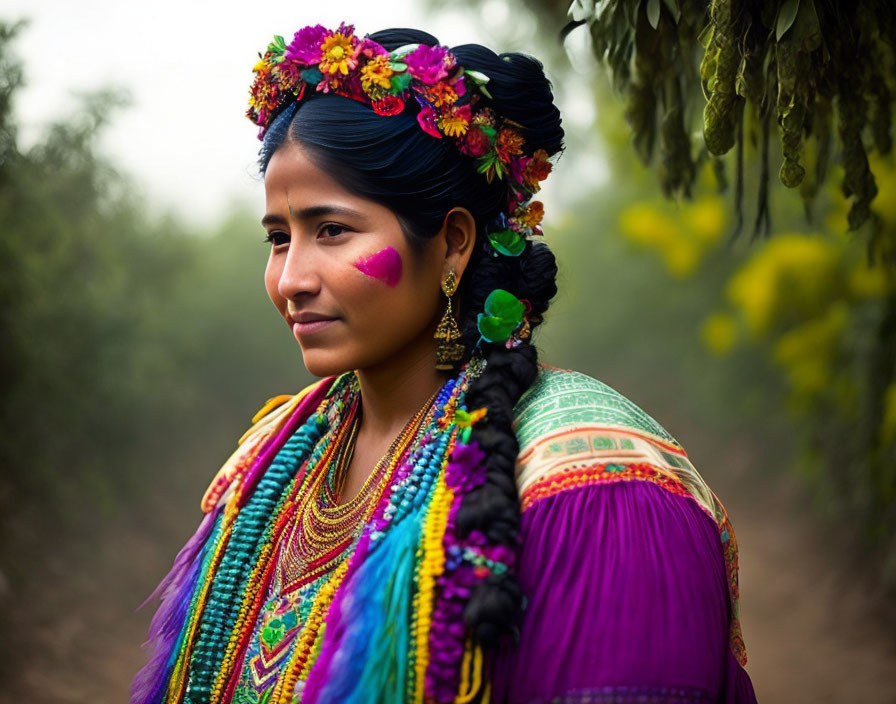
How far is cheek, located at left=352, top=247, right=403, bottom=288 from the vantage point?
6.88 ft

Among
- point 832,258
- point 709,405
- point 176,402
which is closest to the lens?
point 832,258

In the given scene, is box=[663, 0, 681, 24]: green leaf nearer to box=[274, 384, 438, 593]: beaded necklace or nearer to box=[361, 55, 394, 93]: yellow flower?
box=[361, 55, 394, 93]: yellow flower

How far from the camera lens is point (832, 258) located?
7.14m

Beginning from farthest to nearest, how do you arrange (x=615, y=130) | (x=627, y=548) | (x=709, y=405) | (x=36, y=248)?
(x=709, y=405), (x=615, y=130), (x=36, y=248), (x=627, y=548)

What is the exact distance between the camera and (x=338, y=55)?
2.16m

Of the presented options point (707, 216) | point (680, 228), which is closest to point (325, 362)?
point (707, 216)

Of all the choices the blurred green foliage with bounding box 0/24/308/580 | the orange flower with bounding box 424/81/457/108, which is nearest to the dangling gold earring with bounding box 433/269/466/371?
the orange flower with bounding box 424/81/457/108

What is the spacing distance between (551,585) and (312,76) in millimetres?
1263

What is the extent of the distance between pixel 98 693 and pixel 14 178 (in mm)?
3283

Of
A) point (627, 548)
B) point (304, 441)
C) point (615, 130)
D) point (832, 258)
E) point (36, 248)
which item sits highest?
point (615, 130)

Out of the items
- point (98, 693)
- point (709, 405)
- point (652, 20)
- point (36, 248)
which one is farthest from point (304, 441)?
point (709, 405)

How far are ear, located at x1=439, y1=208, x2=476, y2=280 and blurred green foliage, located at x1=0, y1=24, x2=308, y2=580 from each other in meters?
4.13

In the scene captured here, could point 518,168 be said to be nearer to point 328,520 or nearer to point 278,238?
point 278,238

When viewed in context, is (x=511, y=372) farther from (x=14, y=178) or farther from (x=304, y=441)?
(x=14, y=178)
